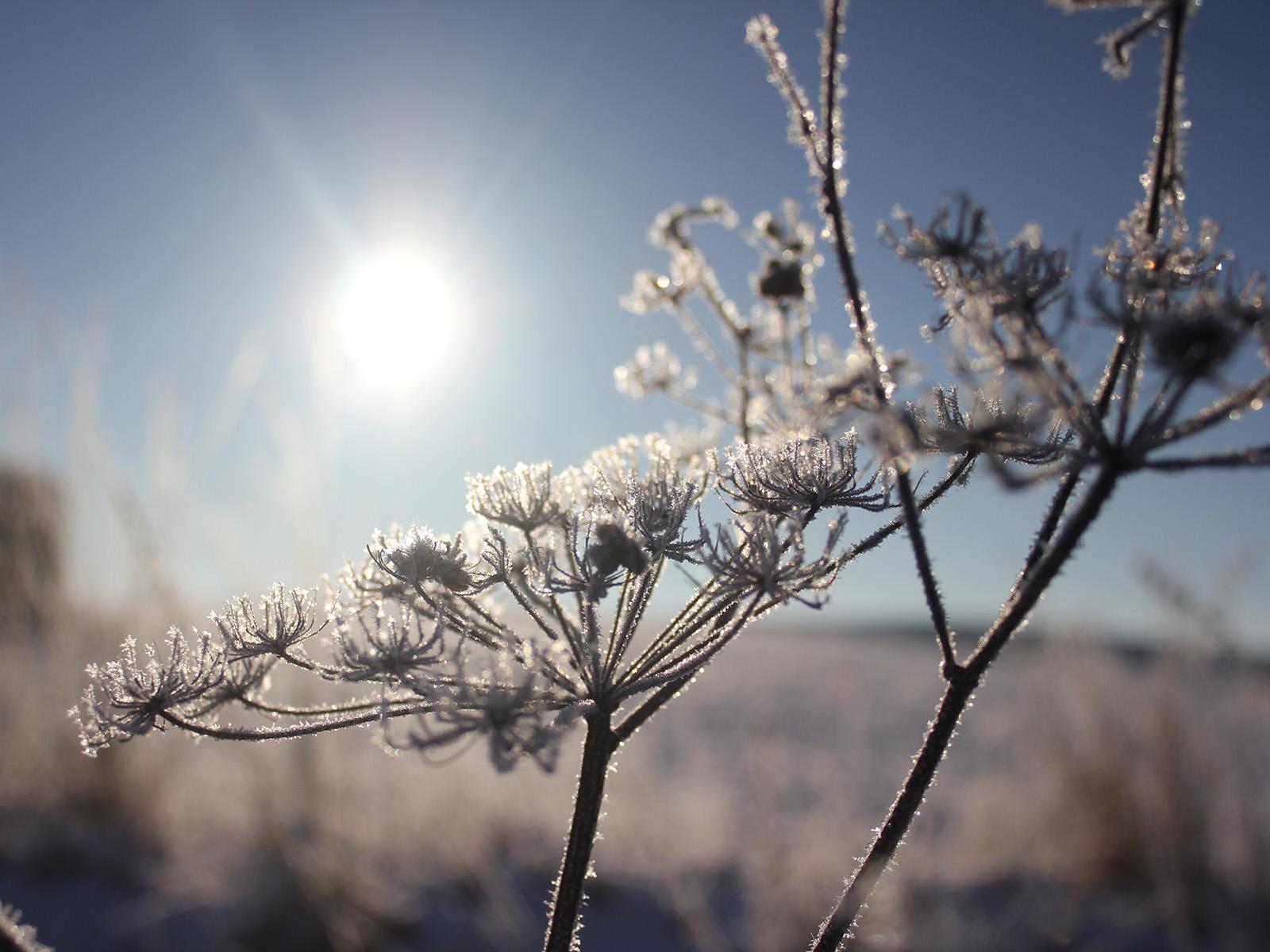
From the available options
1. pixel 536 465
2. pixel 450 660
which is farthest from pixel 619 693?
pixel 536 465

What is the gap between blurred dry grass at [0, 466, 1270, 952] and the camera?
472cm

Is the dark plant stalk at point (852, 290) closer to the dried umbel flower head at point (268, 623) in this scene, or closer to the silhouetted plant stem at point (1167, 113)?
the silhouetted plant stem at point (1167, 113)

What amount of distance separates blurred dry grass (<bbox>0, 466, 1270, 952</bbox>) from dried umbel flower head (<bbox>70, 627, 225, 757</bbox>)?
3.28 metres

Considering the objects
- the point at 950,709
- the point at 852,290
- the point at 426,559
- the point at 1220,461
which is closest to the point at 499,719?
the point at 426,559

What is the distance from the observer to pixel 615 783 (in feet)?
20.3

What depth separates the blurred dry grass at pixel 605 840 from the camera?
4.72 metres

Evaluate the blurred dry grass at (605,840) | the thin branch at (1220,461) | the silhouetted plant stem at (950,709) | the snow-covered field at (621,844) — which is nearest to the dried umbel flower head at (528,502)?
the silhouetted plant stem at (950,709)

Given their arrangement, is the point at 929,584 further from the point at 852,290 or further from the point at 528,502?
the point at 528,502

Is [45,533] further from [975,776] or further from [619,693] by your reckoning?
[975,776]

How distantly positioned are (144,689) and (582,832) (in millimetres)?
579

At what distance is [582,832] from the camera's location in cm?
99

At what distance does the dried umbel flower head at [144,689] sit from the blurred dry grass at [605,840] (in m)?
3.28

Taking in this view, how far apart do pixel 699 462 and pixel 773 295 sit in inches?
20.8

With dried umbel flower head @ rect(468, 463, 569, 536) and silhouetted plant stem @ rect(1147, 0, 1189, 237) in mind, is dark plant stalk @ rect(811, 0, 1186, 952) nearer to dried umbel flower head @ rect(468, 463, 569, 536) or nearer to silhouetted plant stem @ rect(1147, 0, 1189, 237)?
silhouetted plant stem @ rect(1147, 0, 1189, 237)
